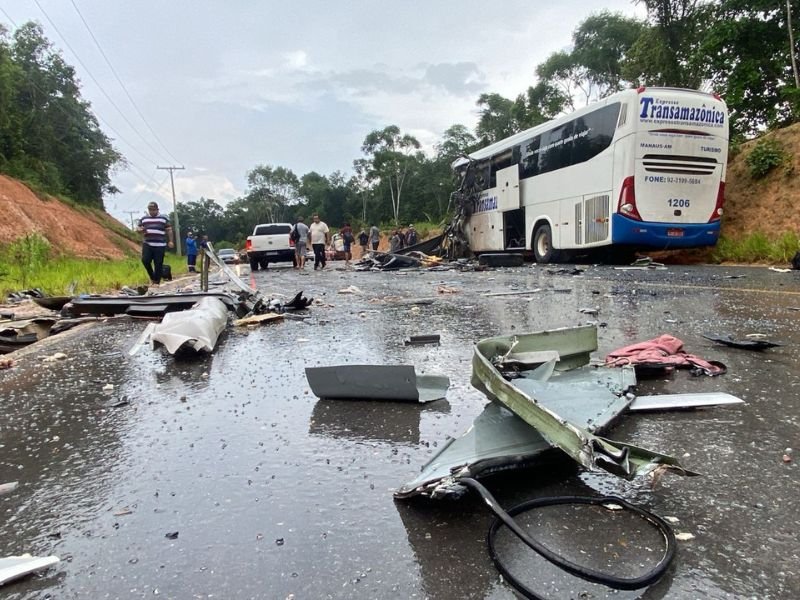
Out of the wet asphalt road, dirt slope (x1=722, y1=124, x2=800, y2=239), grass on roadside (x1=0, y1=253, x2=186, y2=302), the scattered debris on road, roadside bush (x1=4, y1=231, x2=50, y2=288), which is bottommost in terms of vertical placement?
the wet asphalt road

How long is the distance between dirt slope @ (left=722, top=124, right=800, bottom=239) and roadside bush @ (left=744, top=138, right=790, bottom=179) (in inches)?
4.8

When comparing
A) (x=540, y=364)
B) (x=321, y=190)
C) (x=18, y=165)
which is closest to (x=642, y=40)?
(x=540, y=364)

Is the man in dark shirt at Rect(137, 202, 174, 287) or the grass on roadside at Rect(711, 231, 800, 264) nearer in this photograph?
the man in dark shirt at Rect(137, 202, 174, 287)

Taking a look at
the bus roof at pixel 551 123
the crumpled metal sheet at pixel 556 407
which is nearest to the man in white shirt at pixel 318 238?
the bus roof at pixel 551 123

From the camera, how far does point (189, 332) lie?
3707 mm

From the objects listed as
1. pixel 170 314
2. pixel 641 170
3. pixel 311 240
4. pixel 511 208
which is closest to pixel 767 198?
pixel 641 170

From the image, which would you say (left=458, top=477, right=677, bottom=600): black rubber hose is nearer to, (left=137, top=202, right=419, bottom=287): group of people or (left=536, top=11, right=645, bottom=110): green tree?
(left=137, top=202, right=419, bottom=287): group of people

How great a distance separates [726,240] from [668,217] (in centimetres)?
259

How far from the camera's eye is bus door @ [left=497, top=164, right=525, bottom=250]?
15.1 m

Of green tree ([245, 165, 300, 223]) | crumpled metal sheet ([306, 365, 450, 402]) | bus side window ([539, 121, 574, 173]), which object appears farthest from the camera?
green tree ([245, 165, 300, 223])

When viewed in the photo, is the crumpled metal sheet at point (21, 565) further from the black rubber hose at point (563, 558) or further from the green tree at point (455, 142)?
the green tree at point (455, 142)

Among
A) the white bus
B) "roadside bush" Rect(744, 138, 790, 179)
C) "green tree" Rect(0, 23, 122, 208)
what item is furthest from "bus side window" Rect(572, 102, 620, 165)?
"green tree" Rect(0, 23, 122, 208)

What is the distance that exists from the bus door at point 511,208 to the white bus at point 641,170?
1.71m

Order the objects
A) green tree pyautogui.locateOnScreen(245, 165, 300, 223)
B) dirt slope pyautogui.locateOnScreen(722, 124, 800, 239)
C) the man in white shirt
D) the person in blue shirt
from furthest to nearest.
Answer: green tree pyautogui.locateOnScreen(245, 165, 300, 223), the person in blue shirt, the man in white shirt, dirt slope pyautogui.locateOnScreen(722, 124, 800, 239)
